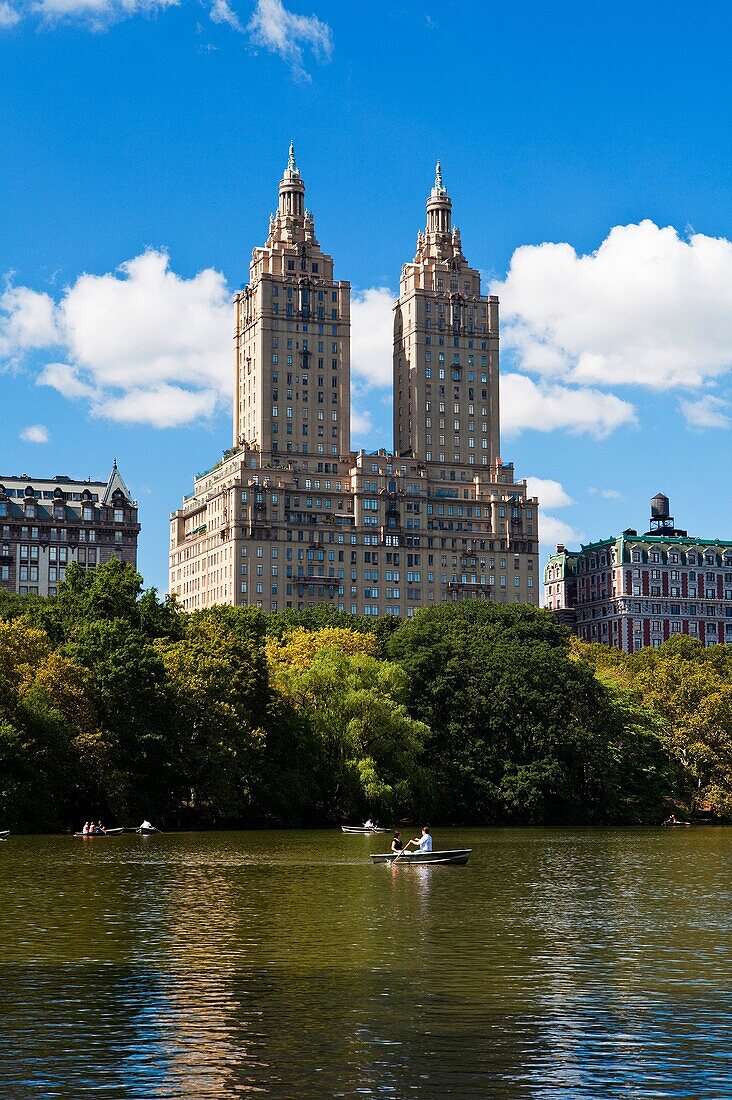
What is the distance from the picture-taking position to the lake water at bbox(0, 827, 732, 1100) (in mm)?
29312

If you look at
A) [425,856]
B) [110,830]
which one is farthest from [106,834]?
[425,856]

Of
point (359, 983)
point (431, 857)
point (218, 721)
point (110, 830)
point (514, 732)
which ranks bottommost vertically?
point (359, 983)

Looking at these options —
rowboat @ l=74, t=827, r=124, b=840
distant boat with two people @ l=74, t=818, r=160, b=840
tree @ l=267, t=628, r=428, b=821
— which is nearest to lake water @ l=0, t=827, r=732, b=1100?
rowboat @ l=74, t=827, r=124, b=840

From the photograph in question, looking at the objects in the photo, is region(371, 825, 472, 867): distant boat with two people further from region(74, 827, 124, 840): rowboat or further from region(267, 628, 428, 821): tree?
region(267, 628, 428, 821): tree

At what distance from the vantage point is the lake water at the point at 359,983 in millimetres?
29312

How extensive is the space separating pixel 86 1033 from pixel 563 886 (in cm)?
4078

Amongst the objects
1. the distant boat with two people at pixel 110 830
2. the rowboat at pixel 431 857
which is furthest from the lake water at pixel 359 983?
the distant boat with two people at pixel 110 830

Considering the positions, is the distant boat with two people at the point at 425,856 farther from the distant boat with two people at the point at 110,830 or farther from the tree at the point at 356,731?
the tree at the point at 356,731

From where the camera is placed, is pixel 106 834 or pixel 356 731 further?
pixel 356 731

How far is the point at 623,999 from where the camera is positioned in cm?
3816

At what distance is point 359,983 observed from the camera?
131 ft

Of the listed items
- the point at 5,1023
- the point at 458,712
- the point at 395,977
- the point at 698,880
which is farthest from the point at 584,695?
the point at 5,1023

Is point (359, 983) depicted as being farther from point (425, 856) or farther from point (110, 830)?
point (110, 830)

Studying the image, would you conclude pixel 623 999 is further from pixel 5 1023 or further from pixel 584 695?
pixel 584 695
